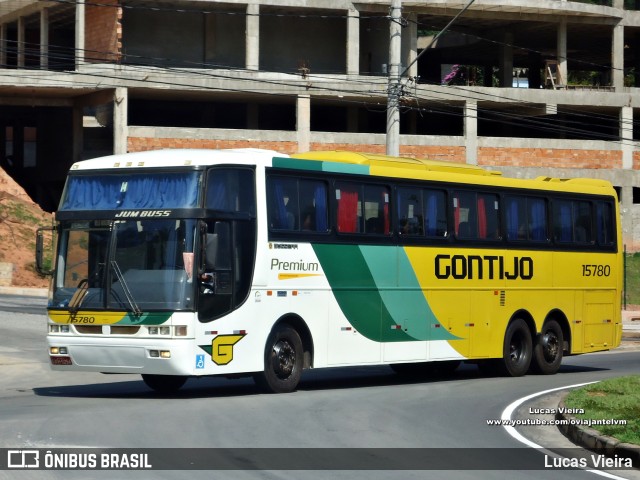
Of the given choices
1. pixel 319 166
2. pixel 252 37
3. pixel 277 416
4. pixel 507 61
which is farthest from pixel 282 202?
pixel 507 61

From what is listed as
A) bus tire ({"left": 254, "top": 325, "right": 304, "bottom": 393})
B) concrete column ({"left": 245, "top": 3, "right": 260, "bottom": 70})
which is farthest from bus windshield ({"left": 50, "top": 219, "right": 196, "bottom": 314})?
concrete column ({"left": 245, "top": 3, "right": 260, "bottom": 70})

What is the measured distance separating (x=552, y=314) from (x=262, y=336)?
26.8 feet

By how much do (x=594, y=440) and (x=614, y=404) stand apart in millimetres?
3169

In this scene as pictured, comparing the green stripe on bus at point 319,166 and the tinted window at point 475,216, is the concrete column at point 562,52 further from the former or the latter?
the green stripe on bus at point 319,166

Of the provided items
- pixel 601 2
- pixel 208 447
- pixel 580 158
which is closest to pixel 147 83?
pixel 580 158

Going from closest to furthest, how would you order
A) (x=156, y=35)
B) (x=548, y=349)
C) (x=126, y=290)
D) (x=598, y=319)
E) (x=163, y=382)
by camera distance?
1. (x=126, y=290)
2. (x=163, y=382)
3. (x=548, y=349)
4. (x=598, y=319)
5. (x=156, y=35)

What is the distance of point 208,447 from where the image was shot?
12414 millimetres

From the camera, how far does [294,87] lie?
54969 mm

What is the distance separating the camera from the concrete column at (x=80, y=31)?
5356cm

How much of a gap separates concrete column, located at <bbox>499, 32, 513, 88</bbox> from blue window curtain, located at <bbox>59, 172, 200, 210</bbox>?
47.4m

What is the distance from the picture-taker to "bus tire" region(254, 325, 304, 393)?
18.1 m

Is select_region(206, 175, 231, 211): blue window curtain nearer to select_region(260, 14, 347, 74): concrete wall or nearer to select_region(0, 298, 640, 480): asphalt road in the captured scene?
select_region(0, 298, 640, 480): asphalt road

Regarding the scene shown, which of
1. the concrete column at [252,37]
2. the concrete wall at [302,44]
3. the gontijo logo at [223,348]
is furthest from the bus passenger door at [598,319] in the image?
the concrete wall at [302,44]

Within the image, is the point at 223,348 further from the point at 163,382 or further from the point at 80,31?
the point at 80,31
